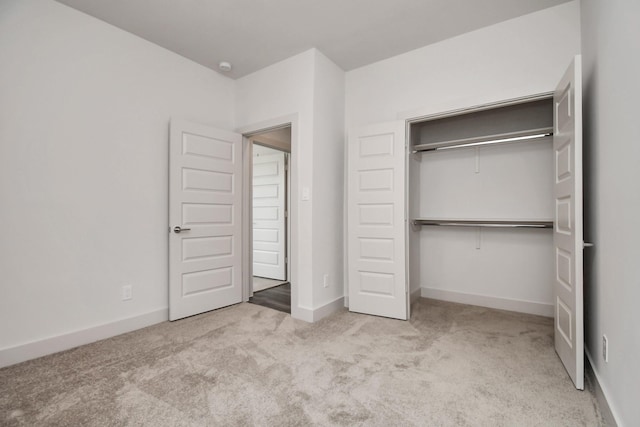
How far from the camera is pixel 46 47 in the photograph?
2.46 m

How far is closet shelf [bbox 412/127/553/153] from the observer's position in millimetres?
3033

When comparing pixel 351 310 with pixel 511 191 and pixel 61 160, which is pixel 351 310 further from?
pixel 61 160

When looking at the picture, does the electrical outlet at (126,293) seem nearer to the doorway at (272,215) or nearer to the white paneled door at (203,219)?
the white paneled door at (203,219)

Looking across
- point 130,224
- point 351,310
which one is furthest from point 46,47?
point 351,310

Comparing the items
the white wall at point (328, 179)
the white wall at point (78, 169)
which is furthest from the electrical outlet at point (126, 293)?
A: the white wall at point (328, 179)

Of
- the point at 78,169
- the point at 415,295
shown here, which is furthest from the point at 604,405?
the point at 78,169

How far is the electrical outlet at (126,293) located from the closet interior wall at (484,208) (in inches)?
109

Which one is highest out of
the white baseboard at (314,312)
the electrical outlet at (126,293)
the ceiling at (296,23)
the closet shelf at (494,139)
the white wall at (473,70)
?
the ceiling at (296,23)

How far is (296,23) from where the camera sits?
2.83m

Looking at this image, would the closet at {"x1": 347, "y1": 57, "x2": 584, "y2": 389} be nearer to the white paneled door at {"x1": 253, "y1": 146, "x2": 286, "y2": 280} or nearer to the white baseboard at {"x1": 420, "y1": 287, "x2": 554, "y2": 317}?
the white baseboard at {"x1": 420, "y1": 287, "x2": 554, "y2": 317}

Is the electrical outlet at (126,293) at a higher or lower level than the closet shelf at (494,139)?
lower

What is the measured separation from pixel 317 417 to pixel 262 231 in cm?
397

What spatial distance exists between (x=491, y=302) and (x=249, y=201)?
3.07 m

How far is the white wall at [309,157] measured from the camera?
10.6 ft
